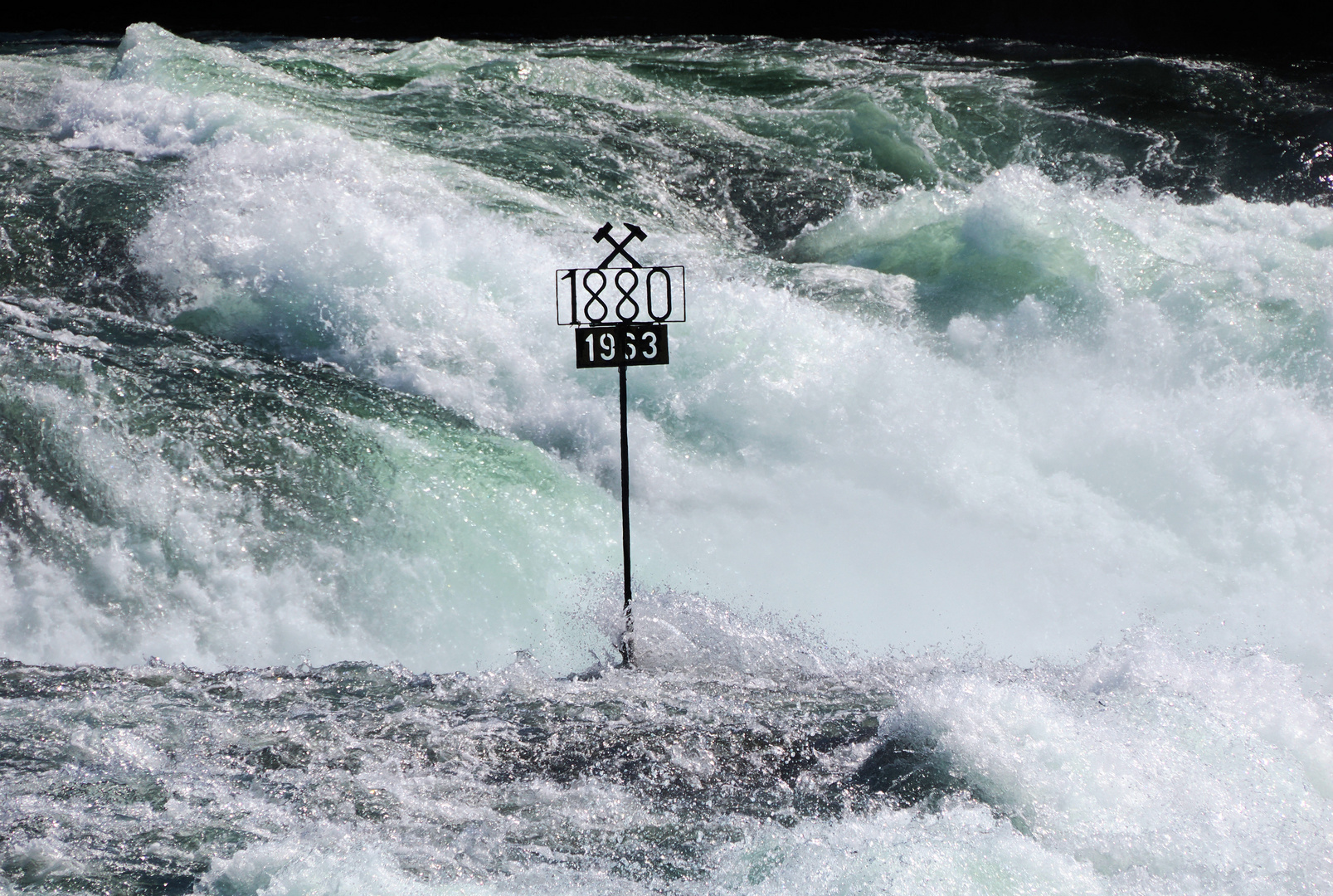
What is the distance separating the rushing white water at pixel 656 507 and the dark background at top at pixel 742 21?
5876 mm

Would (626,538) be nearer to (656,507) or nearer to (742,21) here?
(656,507)

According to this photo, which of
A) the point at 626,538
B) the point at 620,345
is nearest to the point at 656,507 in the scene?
the point at 626,538

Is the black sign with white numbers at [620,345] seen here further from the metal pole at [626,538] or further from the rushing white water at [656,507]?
the rushing white water at [656,507]

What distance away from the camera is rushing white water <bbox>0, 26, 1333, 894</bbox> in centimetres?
298

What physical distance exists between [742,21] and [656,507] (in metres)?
11.0

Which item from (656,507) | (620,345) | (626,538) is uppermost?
(620,345)

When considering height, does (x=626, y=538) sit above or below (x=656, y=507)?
above

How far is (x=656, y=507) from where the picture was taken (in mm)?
5336

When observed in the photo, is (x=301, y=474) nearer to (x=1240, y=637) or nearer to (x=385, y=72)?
(x=1240, y=637)

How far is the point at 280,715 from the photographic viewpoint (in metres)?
3.47

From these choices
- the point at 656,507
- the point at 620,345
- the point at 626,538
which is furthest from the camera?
the point at 656,507

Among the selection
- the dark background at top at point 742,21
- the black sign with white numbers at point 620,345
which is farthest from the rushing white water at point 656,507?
the dark background at top at point 742,21

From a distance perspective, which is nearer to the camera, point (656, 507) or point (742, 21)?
point (656, 507)

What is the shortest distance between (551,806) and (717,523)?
2.39m
